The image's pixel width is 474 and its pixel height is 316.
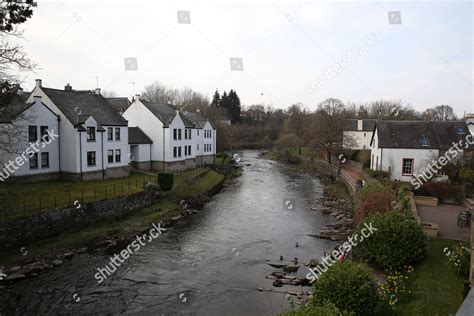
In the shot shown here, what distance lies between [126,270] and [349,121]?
2431 inches

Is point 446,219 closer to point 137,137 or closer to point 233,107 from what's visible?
point 137,137

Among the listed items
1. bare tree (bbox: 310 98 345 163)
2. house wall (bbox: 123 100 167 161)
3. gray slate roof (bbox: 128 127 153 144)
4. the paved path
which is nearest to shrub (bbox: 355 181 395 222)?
the paved path

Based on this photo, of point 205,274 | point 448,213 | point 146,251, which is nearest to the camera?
point 205,274

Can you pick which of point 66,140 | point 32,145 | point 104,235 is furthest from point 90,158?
point 104,235

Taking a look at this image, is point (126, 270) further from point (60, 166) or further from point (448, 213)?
point (448, 213)

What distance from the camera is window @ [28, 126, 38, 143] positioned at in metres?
30.7

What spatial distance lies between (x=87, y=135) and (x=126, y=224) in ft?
37.4

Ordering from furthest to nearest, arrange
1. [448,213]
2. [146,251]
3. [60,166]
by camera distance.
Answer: [60,166]
[448,213]
[146,251]

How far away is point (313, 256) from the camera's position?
73.7ft

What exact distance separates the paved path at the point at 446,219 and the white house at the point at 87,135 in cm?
2744

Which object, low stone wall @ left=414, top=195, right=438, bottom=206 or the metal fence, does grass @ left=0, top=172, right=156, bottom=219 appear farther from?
low stone wall @ left=414, top=195, right=438, bottom=206

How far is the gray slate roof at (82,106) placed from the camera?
34.1m

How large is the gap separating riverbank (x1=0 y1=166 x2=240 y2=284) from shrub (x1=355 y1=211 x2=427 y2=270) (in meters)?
15.2

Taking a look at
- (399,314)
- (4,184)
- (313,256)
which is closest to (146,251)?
(313,256)
